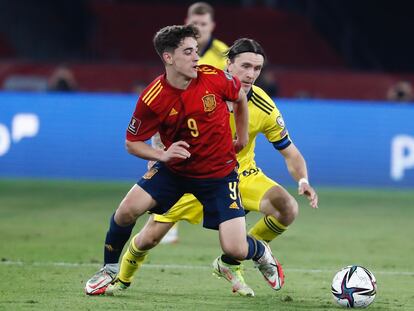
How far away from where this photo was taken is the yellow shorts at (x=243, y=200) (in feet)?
27.2

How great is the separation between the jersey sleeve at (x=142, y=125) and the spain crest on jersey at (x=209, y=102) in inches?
14.5

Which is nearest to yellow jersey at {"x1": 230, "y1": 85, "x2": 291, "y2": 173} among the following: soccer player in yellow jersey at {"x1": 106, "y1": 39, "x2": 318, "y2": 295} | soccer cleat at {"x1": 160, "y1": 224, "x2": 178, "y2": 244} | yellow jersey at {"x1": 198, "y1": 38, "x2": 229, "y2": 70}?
soccer player in yellow jersey at {"x1": 106, "y1": 39, "x2": 318, "y2": 295}

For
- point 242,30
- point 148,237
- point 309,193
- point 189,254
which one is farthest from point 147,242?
point 242,30

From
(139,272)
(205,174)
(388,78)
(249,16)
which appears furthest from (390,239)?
(249,16)

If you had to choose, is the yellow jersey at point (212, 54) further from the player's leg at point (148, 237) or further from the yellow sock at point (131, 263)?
the yellow sock at point (131, 263)

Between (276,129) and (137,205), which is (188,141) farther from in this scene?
(276,129)

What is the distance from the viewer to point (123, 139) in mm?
17188

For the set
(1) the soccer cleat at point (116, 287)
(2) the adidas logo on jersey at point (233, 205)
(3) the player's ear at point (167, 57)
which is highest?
(3) the player's ear at point (167, 57)

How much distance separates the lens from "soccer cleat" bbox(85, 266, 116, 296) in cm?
785

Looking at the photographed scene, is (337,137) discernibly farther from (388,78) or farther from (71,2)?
(71,2)

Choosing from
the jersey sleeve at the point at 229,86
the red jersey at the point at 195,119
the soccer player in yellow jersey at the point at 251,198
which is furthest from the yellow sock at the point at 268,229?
the jersey sleeve at the point at 229,86

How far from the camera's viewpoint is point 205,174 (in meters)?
7.61

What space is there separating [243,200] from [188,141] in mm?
1170

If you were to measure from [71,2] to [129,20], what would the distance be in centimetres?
157
